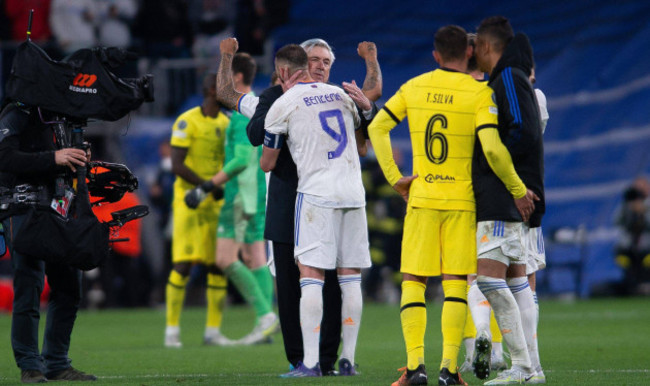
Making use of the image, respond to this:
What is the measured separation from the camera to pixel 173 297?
34.7 ft

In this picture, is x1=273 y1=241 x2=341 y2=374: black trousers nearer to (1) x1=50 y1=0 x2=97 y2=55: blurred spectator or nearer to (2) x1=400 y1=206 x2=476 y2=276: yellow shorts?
(2) x1=400 y1=206 x2=476 y2=276: yellow shorts

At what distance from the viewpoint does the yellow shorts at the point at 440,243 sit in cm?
657

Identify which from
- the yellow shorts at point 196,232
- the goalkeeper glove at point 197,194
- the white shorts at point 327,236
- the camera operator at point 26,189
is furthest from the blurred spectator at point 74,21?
the white shorts at point 327,236

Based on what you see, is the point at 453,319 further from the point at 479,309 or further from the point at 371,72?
the point at 371,72

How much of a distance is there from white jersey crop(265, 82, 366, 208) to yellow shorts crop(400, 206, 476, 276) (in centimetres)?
77

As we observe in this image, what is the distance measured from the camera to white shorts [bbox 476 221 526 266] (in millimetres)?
6449

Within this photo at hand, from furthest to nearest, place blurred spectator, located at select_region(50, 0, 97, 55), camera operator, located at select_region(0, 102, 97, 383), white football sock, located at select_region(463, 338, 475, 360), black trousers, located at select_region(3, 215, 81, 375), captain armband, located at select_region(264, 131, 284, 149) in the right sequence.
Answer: blurred spectator, located at select_region(50, 0, 97, 55) < white football sock, located at select_region(463, 338, 475, 360) < captain armband, located at select_region(264, 131, 284, 149) < black trousers, located at select_region(3, 215, 81, 375) < camera operator, located at select_region(0, 102, 97, 383)

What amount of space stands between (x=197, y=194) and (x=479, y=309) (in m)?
3.80

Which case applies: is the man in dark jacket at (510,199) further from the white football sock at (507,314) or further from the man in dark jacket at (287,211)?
the man in dark jacket at (287,211)

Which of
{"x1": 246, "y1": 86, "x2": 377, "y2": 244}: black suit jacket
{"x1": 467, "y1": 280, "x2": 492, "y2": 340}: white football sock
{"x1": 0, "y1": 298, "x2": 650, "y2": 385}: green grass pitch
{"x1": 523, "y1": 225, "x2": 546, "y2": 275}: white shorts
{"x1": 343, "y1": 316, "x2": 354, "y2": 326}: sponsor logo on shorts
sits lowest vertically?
{"x1": 0, "y1": 298, "x2": 650, "y2": 385}: green grass pitch

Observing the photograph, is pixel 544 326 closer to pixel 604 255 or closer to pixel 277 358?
pixel 277 358

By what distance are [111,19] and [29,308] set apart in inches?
451

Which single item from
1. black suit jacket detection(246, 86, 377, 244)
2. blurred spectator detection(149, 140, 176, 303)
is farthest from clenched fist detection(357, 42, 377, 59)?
blurred spectator detection(149, 140, 176, 303)

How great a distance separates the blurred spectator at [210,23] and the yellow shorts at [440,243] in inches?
478
